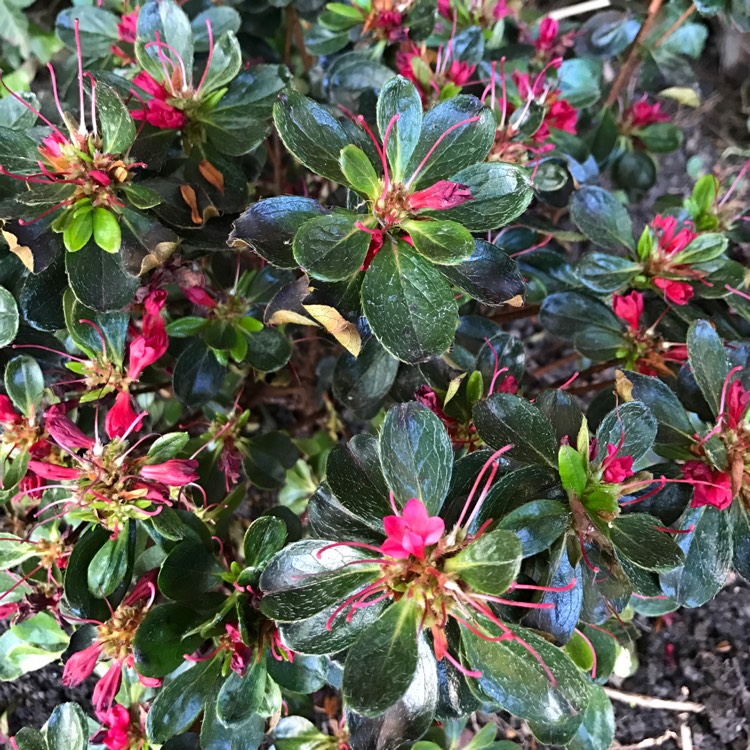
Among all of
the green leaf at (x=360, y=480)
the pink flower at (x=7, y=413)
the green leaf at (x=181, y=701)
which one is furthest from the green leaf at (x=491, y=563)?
the pink flower at (x=7, y=413)

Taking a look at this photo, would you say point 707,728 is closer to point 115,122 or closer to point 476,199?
point 476,199

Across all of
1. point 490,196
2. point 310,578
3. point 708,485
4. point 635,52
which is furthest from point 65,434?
point 635,52

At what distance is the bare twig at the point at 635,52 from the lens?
3.89 feet

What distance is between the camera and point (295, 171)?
1.37 meters

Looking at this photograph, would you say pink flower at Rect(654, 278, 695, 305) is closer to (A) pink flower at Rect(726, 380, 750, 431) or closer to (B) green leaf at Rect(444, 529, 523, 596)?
(A) pink flower at Rect(726, 380, 750, 431)

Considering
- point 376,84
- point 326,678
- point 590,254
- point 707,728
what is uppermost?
point 376,84

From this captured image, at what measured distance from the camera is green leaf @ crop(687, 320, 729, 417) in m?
0.73

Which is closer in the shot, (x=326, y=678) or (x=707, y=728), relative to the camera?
(x=326, y=678)

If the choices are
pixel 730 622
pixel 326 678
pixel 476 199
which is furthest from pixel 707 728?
pixel 476 199

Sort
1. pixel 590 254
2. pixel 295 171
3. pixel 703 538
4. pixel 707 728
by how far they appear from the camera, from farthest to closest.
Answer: pixel 295 171 → pixel 707 728 → pixel 590 254 → pixel 703 538

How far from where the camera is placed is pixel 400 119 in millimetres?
664

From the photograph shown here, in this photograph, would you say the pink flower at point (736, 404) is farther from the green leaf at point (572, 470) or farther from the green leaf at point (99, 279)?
the green leaf at point (99, 279)

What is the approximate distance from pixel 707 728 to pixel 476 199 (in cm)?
Result: 110

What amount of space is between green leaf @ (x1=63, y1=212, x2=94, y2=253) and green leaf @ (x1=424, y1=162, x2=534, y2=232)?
1.25 feet
